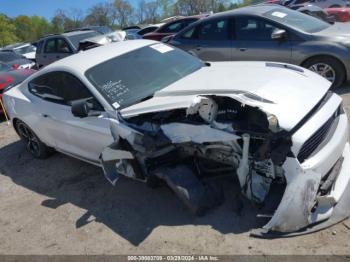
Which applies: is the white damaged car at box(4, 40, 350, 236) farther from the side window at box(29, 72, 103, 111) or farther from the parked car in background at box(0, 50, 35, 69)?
the parked car in background at box(0, 50, 35, 69)

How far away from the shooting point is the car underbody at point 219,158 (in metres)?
2.85

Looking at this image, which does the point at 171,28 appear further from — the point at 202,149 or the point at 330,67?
the point at 202,149

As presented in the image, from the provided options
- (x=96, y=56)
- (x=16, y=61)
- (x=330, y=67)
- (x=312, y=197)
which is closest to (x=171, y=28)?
(x=16, y=61)

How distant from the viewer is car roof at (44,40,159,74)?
4.25m

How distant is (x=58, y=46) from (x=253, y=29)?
268 inches

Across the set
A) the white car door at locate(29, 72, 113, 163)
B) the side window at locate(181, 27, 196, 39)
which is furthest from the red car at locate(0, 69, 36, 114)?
the side window at locate(181, 27, 196, 39)

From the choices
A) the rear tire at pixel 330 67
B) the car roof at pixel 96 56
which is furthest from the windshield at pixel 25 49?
the rear tire at pixel 330 67

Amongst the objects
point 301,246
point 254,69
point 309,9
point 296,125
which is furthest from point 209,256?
point 309,9

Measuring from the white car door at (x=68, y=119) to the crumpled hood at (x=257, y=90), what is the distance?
0.44m

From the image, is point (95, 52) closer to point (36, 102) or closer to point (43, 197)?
point (36, 102)

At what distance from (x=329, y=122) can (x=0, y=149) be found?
5306 millimetres

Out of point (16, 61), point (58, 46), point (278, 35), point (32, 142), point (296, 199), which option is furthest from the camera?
point (16, 61)

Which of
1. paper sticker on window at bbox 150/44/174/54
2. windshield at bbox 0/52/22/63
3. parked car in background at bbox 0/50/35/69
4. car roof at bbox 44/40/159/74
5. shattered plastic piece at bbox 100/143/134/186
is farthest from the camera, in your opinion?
windshield at bbox 0/52/22/63

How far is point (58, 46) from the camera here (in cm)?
1112
